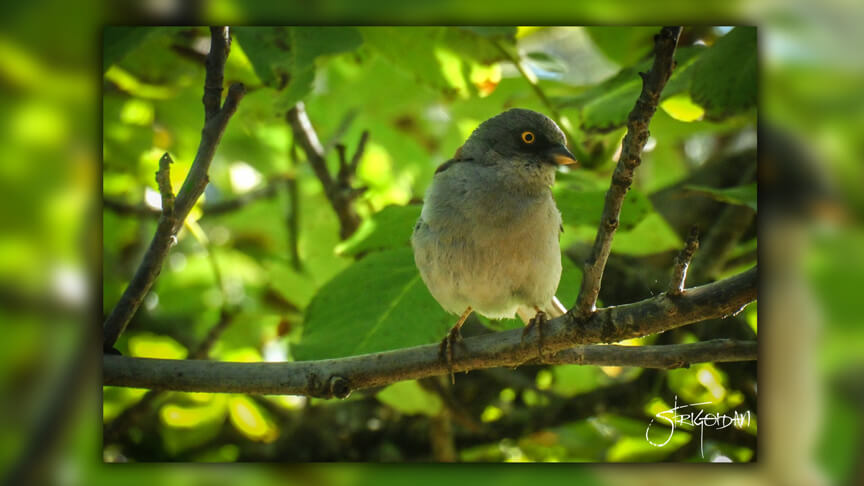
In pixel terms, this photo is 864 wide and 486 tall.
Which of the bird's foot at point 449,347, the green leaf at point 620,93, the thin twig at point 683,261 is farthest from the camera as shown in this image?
the green leaf at point 620,93

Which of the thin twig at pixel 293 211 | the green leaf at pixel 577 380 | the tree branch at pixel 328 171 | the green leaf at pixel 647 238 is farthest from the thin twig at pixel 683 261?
the thin twig at pixel 293 211

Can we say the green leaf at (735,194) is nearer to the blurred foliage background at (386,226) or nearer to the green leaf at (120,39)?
the blurred foliage background at (386,226)

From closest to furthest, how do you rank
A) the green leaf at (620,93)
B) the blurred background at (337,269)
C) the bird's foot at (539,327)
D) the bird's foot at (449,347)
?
the bird's foot at (539,327) < the bird's foot at (449,347) < the green leaf at (620,93) < the blurred background at (337,269)

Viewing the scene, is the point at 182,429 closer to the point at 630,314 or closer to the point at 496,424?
the point at 496,424

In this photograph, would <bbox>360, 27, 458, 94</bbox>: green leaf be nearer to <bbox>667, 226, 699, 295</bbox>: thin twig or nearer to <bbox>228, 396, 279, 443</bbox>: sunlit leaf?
<bbox>667, 226, 699, 295</bbox>: thin twig

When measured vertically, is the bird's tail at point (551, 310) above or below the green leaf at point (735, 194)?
below

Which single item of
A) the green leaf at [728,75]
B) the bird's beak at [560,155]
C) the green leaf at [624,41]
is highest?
the green leaf at [624,41]
